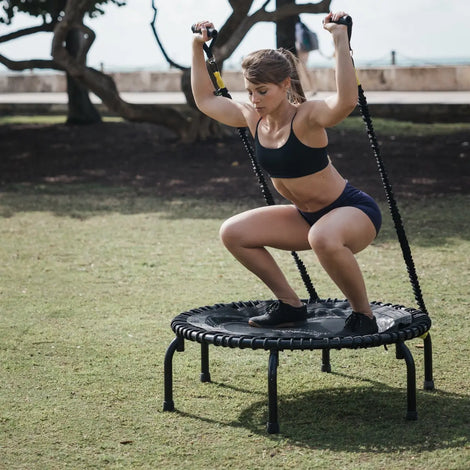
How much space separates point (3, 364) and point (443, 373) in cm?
244

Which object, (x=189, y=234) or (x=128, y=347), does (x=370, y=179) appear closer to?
(x=189, y=234)

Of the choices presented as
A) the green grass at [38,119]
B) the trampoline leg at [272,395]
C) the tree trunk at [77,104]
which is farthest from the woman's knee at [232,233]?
the green grass at [38,119]

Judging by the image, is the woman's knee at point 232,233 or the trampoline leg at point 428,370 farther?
the trampoline leg at point 428,370

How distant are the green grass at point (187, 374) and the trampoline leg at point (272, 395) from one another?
5 centimetres

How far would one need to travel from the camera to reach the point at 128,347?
5562 millimetres

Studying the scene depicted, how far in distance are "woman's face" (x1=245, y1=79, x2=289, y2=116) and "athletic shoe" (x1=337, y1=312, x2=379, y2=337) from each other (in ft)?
3.45

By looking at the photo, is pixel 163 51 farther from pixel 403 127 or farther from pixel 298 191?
pixel 298 191

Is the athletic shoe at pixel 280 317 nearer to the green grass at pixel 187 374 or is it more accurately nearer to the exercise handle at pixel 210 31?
the green grass at pixel 187 374

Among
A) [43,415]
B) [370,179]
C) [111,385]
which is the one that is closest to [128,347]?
[111,385]

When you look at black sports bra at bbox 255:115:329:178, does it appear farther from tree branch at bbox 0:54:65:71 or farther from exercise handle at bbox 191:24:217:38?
tree branch at bbox 0:54:65:71

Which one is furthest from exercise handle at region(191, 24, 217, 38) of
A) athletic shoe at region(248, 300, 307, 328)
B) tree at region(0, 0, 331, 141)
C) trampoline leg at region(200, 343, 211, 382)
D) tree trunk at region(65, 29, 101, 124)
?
tree trunk at region(65, 29, 101, 124)

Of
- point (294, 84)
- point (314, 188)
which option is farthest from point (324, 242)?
point (294, 84)

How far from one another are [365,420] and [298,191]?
1104 mm

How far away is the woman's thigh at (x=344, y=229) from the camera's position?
4.14 m
